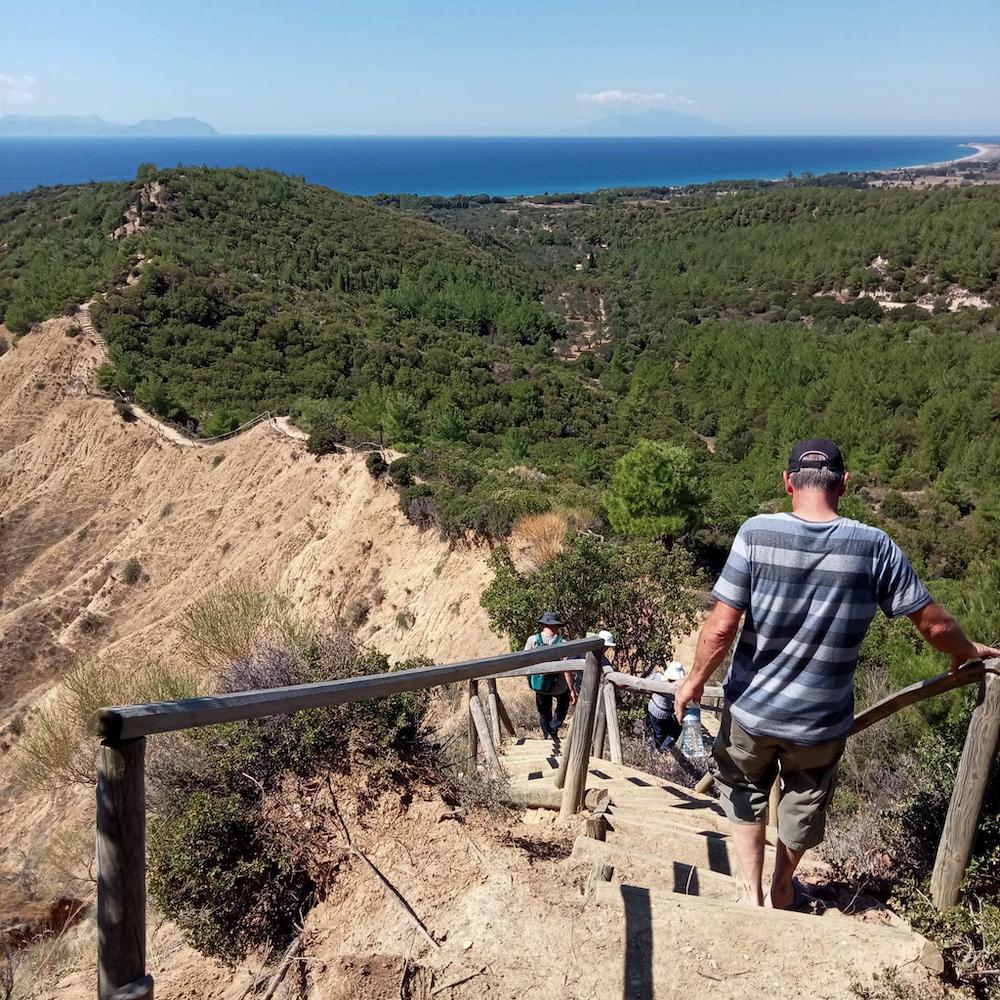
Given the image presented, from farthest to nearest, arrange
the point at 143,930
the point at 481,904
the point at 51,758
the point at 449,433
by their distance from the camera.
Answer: the point at 449,433, the point at 51,758, the point at 481,904, the point at 143,930

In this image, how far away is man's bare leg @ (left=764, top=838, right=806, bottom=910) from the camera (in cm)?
352

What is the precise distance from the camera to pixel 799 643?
301 centimetres

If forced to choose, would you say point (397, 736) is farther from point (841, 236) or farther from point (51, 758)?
point (841, 236)

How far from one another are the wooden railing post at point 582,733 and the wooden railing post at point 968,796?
1.86m

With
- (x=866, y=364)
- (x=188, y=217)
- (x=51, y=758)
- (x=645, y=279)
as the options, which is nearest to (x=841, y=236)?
(x=645, y=279)

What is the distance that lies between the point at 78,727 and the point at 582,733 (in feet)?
39.9

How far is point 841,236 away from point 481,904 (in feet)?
294

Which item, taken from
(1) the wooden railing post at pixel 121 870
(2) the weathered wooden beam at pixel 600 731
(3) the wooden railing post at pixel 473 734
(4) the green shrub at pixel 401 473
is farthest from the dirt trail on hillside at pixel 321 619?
(2) the weathered wooden beam at pixel 600 731

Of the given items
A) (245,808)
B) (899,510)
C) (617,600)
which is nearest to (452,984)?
(245,808)

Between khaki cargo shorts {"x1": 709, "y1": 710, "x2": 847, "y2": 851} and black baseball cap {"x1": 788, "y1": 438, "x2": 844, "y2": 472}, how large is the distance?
3.95 feet

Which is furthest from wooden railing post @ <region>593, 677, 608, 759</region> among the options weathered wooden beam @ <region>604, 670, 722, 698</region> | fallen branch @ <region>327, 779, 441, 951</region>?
fallen branch @ <region>327, 779, 441, 951</region>

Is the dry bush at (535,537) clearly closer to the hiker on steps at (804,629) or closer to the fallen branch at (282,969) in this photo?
the fallen branch at (282,969)

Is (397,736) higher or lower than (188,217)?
lower

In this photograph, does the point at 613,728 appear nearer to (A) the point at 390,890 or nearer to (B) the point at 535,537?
(A) the point at 390,890
